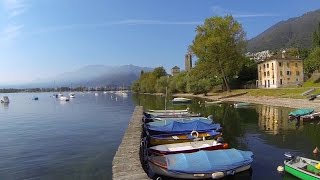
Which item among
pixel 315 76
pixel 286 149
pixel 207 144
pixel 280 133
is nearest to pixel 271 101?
pixel 315 76

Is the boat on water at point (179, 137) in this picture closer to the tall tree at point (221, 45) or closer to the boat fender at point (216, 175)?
the boat fender at point (216, 175)

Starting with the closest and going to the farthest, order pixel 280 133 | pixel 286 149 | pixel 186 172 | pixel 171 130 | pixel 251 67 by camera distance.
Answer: pixel 186 172, pixel 286 149, pixel 171 130, pixel 280 133, pixel 251 67

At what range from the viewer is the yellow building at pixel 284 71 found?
125938 millimetres

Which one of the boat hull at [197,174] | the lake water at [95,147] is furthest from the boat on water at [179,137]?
→ the boat hull at [197,174]

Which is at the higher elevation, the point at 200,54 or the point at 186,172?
the point at 200,54

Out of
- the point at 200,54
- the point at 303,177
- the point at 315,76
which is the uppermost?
the point at 200,54

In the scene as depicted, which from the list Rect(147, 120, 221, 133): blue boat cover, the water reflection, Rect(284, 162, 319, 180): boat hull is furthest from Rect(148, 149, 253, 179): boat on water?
Rect(147, 120, 221, 133): blue boat cover

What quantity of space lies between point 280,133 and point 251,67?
107 m

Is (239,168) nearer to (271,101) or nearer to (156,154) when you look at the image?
(156,154)

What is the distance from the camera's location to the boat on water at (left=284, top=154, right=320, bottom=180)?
934 inches

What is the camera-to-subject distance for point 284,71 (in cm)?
12662

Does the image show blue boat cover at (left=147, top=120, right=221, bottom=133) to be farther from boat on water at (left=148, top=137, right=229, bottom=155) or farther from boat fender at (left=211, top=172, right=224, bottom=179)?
boat fender at (left=211, top=172, right=224, bottom=179)

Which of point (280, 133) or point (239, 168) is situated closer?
point (239, 168)

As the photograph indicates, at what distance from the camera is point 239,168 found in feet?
83.7
